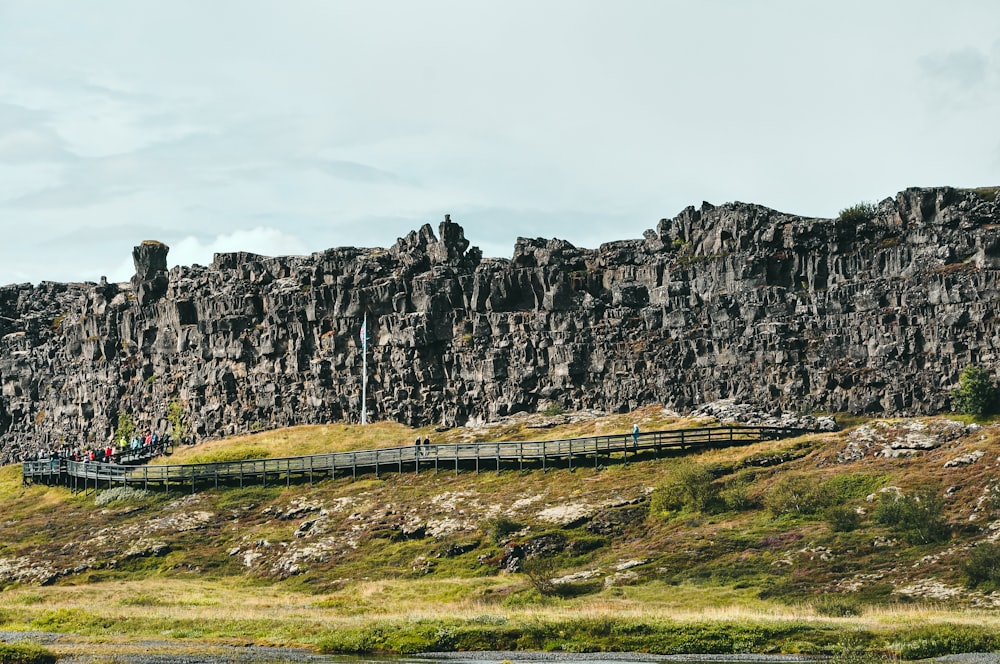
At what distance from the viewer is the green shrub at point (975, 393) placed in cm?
10400

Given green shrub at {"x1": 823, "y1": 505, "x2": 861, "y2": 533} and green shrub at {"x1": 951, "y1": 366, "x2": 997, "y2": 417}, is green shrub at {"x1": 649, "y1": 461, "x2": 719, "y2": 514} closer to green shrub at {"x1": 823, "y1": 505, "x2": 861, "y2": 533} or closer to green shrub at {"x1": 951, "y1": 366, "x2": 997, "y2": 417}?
green shrub at {"x1": 823, "y1": 505, "x2": 861, "y2": 533}

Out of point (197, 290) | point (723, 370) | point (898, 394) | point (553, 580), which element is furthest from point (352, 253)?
point (553, 580)

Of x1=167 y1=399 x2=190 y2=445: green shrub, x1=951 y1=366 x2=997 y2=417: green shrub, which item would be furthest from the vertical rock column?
x1=951 y1=366 x2=997 y2=417: green shrub

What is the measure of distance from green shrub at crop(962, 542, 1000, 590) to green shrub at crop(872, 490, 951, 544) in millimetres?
5727

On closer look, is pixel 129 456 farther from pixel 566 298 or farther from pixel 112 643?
pixel 112 643

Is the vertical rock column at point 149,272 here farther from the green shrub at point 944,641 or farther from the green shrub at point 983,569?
the green shrub at point 944,641

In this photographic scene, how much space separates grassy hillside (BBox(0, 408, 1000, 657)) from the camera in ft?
161

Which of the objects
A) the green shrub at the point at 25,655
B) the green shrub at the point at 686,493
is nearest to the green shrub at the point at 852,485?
the green shrub at the point at 686,493

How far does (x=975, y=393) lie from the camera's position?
104000mm

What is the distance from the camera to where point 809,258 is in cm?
12025

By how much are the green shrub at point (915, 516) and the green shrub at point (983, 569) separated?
18.8ft

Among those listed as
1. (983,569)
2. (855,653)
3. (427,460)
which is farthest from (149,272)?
(855,653)

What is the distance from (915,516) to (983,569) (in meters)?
8.75

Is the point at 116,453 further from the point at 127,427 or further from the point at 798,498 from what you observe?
the point at 798,498
